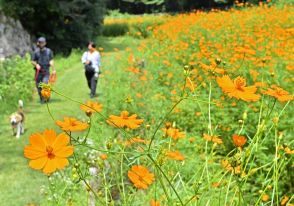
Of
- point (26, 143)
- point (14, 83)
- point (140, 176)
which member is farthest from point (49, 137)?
point (14, 83)

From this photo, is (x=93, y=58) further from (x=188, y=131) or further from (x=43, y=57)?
(x=188, y=131)

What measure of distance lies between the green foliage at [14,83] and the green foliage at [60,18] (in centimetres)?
498

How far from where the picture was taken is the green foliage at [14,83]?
422 inches

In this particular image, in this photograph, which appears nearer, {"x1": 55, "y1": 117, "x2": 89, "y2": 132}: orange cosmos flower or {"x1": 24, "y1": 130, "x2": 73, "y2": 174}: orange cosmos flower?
{"x1": 24, "y1": 130, "x2": 73, "y2": 174}: orange cosmos flower

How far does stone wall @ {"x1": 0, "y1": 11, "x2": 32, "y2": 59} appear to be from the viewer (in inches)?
625

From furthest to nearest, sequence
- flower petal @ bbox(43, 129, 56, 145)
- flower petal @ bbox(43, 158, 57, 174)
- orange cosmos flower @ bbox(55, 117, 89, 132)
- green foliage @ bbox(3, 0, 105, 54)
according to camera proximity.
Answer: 1. green foliage @ bbox(3, 0, 105, 54)
2. orange cosmos flower @ bbox(55, 117, 89, 132)
3. flower petal @ bbox(43, 129, 56, 145)
4. flower petal @ bbox(43, 158, 57, 174)

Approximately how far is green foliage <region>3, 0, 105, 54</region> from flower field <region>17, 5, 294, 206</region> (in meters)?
6.51

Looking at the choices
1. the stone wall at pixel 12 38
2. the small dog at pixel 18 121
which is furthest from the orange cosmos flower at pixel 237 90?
the stone wall at pixel 12 38

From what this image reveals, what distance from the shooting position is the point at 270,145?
5457 mm

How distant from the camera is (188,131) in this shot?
7160 millimetres

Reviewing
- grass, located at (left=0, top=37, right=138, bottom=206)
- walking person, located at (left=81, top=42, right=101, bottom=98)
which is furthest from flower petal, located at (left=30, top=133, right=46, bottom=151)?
walking person, located at (left=81, top=42, right=101, bottom=98)

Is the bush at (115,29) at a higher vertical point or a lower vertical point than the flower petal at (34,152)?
lower

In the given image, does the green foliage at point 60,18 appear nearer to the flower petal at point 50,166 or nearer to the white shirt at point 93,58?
the white shirt at point 93,58

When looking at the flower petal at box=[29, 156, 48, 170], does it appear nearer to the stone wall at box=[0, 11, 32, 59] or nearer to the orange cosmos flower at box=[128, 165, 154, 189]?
the orange cosmos flower at box=[128, 165, 154, 189]
